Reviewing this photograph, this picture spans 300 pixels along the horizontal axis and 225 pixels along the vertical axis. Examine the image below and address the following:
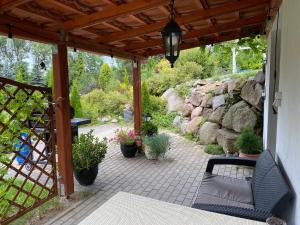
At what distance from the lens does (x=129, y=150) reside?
536 cm

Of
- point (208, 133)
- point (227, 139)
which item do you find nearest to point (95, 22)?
point (227, 139)

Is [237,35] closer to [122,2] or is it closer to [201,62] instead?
[122,2]

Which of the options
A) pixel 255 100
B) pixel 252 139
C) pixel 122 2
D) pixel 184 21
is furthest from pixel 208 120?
pixel 122 2

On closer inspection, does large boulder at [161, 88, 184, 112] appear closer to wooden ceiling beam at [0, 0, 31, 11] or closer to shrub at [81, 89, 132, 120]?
shrub at [81, 89, 132, 120]

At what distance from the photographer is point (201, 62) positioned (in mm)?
10961

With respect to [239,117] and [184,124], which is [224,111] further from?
[184,124]

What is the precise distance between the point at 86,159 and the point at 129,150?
178cm

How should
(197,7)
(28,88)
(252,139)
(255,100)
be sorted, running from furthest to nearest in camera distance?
(255,100)
(252,139)
(197,7)
(28,88)

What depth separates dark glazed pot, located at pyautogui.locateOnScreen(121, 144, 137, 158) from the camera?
5.35 m

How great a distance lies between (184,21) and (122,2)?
103 centimetres

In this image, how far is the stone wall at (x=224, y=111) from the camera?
5.42 meters

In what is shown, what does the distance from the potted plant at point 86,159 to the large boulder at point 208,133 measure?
3.18 meters

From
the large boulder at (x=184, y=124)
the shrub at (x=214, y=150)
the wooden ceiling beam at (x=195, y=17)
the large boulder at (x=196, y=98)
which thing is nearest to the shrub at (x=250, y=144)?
the shrub at (x=214, y=150)

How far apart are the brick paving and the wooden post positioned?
16.8 inches
